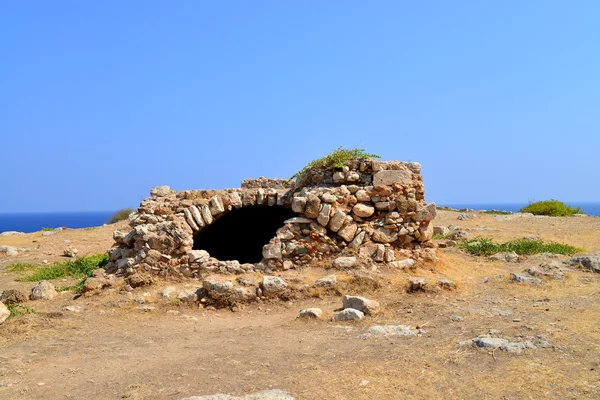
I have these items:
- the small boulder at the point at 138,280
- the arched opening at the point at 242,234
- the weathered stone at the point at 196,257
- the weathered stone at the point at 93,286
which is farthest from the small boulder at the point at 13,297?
the arched opening at the point at 242,234

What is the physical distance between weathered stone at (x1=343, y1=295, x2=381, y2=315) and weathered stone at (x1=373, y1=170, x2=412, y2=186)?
10.1ft

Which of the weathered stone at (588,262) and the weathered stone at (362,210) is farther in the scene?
the weathered stone at (588,262)

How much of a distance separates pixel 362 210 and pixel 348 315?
302 cm

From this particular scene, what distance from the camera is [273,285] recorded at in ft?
27.6

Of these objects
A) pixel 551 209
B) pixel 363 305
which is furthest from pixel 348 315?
pixel 551 209

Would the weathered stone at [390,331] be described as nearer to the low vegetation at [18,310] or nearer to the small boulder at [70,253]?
the low vegetation at [18,310]

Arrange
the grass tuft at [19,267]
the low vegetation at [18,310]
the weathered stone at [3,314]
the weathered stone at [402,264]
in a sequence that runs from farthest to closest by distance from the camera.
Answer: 1. the grass tuft at [19,267]
2. the weathered stone at [402,264]
3. the low vegetation at [18,310]
4. the weathered stone at [3,314]

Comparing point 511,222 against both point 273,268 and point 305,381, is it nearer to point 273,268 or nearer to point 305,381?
point 273,268

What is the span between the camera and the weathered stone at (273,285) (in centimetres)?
839

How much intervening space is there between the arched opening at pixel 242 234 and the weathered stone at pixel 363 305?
16.1 feet

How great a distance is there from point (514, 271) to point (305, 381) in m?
6.99

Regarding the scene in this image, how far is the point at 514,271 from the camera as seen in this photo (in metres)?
10.3

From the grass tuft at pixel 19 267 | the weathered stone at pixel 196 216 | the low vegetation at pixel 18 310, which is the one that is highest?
the weathered stone at pixel 196 216

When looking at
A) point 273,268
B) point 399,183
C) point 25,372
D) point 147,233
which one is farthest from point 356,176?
point 25,372
